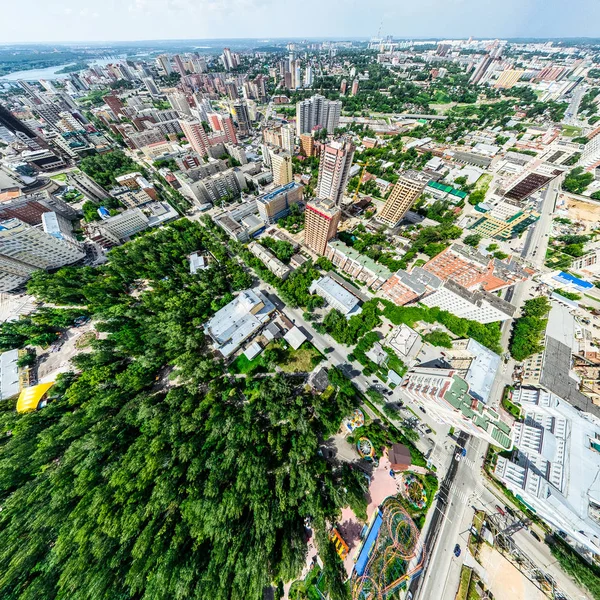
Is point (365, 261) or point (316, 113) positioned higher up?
point (316, 113)

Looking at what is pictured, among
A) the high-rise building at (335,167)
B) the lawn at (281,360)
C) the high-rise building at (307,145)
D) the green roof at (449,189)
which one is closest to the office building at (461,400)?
the lawn at (281,360)

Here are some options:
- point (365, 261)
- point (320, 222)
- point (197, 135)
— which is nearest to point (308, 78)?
point (197, 135)

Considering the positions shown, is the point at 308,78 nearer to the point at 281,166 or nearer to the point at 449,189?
the point at 281,166

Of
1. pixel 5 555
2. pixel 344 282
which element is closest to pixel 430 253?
pixel 344 282

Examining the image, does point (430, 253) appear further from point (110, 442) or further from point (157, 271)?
point (110, 442)

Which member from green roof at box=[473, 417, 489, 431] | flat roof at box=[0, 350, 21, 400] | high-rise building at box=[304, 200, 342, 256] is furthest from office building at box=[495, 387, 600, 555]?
flat roof at box=[0, 350, 21, 400]
